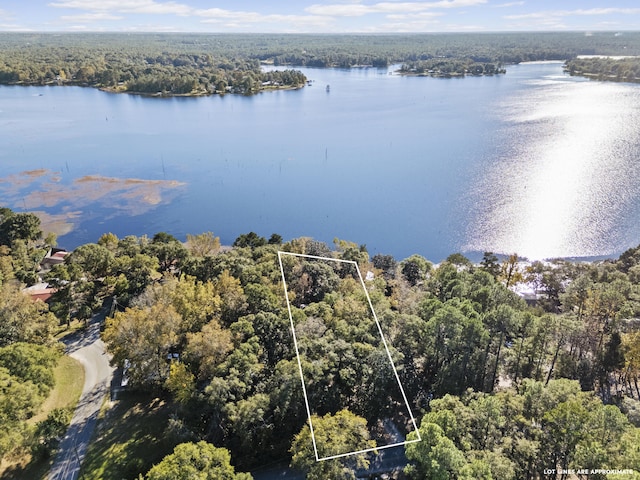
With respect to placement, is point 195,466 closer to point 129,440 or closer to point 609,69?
point 129,440

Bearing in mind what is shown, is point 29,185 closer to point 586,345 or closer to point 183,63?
point 586,345

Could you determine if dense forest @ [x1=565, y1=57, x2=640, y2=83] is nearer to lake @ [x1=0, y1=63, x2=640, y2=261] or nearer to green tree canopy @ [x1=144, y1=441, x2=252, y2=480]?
lake @ [x1=0, y1=63, x2=640, y2=261]

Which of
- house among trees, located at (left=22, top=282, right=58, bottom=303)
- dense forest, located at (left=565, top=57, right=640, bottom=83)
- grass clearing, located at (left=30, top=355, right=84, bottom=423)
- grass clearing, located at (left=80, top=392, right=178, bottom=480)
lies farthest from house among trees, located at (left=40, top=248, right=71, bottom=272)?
A: dense forest, located at (left=565, top=57, right=640, bottom=83)

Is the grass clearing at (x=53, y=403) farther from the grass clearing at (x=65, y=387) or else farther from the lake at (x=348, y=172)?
the lake at (x=348, y=172)

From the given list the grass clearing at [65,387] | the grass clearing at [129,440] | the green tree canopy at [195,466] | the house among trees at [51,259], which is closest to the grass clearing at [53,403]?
the grass clearing at [65,387]

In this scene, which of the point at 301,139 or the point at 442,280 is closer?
the point at 442,280

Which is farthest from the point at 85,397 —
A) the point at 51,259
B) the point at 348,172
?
the point at 348,172

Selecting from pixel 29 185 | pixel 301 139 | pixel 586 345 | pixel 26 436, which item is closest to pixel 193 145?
pixel 301 139
